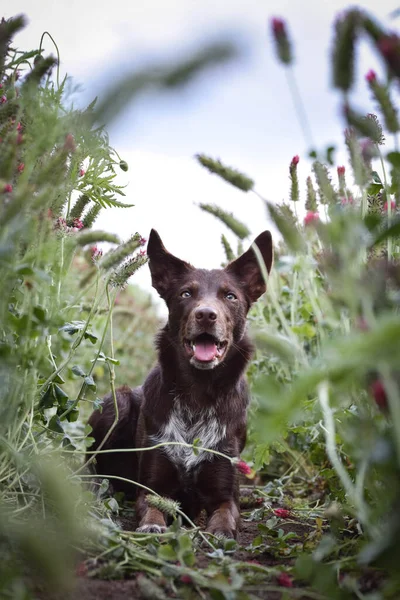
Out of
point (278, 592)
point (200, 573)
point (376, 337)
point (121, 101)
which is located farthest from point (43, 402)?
point (376, 337)

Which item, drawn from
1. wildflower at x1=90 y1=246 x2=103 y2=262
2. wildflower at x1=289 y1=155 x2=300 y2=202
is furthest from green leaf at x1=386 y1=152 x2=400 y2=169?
wildflower at x1=90 y1=246 x2=103 y2=262

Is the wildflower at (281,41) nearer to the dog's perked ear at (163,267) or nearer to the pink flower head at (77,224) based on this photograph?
the pink flower head at (77,224)

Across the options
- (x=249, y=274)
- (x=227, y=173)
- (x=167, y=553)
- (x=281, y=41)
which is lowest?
(x=167, y=553)

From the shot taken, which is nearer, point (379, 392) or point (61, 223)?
point (379, 392)

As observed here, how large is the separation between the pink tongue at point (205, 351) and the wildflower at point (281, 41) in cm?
210

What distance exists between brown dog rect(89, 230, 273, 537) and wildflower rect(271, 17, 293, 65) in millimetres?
1929

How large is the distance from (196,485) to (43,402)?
134 cm

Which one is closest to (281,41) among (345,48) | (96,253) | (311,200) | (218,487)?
(345,48)

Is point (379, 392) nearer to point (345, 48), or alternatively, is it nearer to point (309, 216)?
point (345, 48)

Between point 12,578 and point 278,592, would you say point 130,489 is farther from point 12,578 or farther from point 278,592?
point 12,578

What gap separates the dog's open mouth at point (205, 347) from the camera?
3881mm

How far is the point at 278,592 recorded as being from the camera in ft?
7.02

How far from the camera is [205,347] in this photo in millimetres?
3916

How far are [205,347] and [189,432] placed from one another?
0.56m
